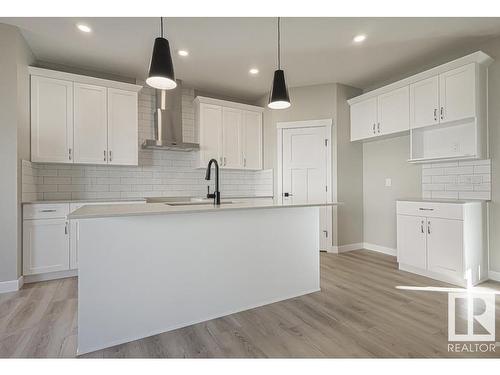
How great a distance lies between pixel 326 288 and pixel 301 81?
10.4 ft

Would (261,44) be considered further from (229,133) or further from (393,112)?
(393,112)

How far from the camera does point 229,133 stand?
476 centimetres

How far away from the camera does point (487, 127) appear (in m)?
3.07

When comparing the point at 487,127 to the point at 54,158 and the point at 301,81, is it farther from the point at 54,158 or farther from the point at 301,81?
the point at 54,158

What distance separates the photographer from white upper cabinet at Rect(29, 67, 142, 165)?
3.29 metres

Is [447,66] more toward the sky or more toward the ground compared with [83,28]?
more toward the ground

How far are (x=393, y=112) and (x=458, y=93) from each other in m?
0.78

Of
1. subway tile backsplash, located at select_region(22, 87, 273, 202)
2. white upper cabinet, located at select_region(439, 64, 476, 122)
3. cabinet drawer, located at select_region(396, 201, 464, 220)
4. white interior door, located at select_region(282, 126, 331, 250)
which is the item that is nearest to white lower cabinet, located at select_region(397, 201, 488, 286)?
cabinet drawer, located at select_region(396, 201, 464, 220)

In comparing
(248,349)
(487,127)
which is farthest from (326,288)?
(487,127)

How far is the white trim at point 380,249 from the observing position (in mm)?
4154

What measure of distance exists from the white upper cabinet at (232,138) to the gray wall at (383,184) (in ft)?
7.12

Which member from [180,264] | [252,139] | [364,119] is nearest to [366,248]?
[364,119]

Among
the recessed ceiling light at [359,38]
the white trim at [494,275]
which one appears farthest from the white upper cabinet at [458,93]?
the white trim at [494,275]
